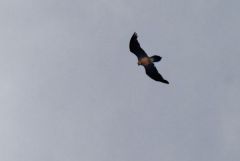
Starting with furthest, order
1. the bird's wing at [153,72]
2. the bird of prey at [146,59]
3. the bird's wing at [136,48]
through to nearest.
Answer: the bird's wing at [153,72] < the bird's wing at [136,48] < the bird of prey at [146,59]

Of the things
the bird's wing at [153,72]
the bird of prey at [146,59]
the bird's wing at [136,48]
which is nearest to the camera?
the bird of prey at [146,59]

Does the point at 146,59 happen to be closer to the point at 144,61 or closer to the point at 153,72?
the point at 144,61

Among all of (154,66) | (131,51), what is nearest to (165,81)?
(154,66)

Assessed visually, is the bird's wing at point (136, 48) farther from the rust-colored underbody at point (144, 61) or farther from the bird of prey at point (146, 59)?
the rust-colored underbody at point (144, 61)

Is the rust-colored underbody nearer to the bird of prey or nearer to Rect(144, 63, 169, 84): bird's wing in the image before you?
the bird of prey

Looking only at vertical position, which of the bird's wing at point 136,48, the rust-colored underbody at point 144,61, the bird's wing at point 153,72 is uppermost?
the bird's wing at point 136,48

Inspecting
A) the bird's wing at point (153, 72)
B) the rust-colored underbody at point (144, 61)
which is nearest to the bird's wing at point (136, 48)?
the rust-colored underbody at point (144, 61)

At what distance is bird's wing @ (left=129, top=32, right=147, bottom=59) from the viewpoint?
116 feet

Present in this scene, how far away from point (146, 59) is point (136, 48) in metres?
1.34

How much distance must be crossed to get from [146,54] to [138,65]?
1.40 meters

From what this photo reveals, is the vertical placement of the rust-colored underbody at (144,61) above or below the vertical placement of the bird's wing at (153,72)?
above

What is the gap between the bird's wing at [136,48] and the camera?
35281 mm

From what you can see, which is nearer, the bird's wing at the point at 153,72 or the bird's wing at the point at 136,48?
the bird's wing at the point at 136,48

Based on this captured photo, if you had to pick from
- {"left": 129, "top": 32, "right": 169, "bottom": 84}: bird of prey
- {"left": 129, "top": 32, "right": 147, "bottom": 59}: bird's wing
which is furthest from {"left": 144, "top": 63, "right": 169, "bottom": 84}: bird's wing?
{"left": 129, "top": 32, "right": 147, "bottom": 59}: bird's wing
